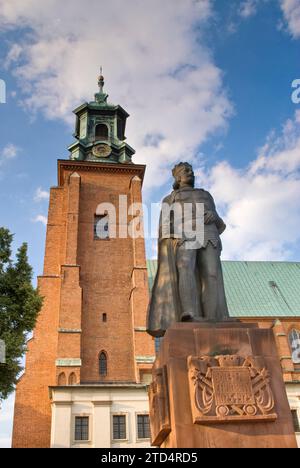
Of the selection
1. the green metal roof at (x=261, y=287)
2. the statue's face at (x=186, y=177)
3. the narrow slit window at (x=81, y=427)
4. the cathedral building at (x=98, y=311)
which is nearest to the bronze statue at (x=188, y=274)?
the statue's face at (x=186, y=177)

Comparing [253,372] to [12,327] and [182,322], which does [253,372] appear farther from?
[12,327]

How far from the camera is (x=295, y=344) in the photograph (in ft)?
107

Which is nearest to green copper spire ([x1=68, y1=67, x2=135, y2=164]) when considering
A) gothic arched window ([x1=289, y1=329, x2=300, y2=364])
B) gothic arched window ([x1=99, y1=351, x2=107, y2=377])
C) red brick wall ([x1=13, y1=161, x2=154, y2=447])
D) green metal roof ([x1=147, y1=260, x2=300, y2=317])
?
red brick wall ([x1=13, y1=161, x2=154, y2=447])

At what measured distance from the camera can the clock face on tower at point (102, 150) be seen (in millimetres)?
34344

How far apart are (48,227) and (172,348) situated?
88.1 ft

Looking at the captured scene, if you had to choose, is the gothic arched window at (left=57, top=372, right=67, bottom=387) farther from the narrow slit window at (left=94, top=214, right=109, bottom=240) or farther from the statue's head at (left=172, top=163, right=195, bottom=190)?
the statue's head at (left=172, top=163, right=195, bottom=190)

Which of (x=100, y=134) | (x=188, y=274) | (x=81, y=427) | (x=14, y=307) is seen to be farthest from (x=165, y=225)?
(x=100, y=134)

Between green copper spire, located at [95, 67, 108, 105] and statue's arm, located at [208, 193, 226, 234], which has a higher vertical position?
green copper spire, located at [95, 67, 108, 105]

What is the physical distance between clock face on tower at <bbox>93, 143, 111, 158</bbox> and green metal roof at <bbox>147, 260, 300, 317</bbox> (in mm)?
9502

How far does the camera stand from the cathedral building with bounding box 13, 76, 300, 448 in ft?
78.8

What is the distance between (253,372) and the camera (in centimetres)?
517

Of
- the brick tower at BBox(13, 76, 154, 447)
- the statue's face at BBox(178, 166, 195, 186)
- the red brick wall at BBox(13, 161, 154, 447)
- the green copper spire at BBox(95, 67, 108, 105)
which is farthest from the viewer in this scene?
the green copper spire at BBox(95, 67, 108, 105)

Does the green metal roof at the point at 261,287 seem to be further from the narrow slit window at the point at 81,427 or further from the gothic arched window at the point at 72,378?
the narrow slit window at the point at 81,427
